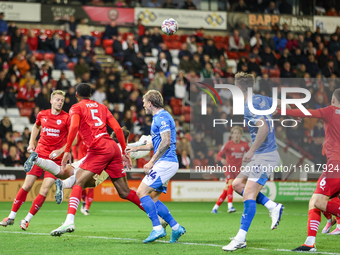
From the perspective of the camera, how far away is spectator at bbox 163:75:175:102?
20359 millimetres

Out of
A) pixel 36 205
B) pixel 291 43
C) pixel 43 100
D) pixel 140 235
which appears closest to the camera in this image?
pixel 140 235

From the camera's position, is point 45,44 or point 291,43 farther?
point 291,43

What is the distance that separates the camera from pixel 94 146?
7875mm

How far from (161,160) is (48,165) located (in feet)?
8.03

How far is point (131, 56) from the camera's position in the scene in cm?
2127

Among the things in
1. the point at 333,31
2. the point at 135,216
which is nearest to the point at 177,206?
the point at 135,216

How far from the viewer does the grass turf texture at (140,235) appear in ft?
22.0

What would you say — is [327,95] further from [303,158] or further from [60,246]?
[60,246]

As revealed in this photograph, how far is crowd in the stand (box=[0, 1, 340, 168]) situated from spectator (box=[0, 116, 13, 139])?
3 cm

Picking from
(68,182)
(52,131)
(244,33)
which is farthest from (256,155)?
(244,33)

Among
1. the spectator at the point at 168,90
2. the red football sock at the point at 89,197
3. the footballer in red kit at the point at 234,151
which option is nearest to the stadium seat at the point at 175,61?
the spectator at the point at 168,90

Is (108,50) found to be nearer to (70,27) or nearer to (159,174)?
(70,27)

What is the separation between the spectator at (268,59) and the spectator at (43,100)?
10.3m

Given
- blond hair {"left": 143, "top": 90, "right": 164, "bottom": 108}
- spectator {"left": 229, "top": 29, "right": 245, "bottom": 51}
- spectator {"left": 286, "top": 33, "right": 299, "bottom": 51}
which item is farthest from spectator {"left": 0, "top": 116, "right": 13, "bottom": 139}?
spectator {"left": 286, "top": 33, "right": 299, "bottom": 51}
